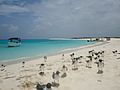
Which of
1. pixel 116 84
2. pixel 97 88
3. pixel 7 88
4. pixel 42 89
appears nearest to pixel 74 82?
pixel 97 88

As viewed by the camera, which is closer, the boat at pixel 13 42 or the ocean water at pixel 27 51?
the ocean water at pixel 27 51

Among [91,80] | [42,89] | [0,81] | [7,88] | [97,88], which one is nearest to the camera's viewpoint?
[42,89]

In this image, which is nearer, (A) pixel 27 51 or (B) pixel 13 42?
(A) pixel 27 51

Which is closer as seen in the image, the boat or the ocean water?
the ocean water

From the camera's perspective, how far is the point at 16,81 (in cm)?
1080

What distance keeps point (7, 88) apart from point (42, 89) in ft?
9.60

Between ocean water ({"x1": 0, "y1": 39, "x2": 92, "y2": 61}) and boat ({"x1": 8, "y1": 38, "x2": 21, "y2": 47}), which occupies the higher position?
boat ({"x1": 8, "y1": 38, "x2": 21, "y2": 47})

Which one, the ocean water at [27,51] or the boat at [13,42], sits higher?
the boat at [13,42]

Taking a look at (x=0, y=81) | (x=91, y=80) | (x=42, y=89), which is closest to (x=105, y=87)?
(x=91, y=80)

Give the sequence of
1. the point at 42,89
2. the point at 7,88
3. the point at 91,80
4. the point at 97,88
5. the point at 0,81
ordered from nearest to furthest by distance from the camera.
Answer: the point at 42,89, the point at 97,88, the point at 7,88, the point at 91,80, the point at 0,81

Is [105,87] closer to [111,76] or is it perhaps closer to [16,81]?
[111,76]

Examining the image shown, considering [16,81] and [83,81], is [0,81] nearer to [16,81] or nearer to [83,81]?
[16,81]

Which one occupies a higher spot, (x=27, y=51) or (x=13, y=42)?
(x=13, y=42)

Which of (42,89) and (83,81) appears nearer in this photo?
(42,89)
